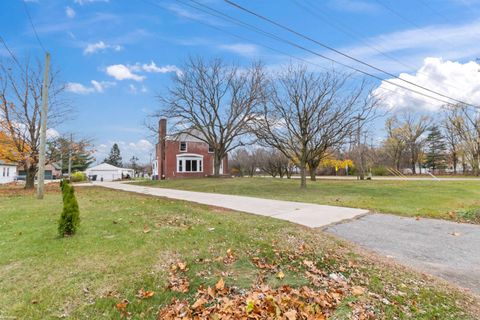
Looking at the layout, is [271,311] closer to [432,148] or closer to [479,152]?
[479,152]

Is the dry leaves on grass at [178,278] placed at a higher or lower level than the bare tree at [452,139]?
lower

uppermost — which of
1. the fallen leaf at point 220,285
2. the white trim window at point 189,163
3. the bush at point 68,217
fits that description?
the white trim window at point 189,163

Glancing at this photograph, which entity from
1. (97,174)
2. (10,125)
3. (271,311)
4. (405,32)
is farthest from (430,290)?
(97,174)

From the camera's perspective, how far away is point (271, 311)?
2523mm

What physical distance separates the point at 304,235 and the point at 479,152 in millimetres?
48173

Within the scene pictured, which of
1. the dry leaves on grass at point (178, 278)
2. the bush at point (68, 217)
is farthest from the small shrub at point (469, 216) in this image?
the bush at point (68, 217)

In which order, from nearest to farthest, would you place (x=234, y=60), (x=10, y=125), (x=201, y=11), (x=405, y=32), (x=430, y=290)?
1. (x=430, y=290)
2. (x=201, y=11)
3. (x=405, y=32)
4. (x=10, y=125)
5. (x=234, y=60)

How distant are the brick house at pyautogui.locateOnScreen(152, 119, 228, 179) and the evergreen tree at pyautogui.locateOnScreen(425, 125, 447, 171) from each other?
4048 centimetres

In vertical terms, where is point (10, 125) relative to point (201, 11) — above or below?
below

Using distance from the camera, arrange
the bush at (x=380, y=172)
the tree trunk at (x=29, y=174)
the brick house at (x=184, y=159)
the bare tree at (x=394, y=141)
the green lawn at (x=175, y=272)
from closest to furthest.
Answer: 1. the green lawn at (x=175, y=272)
2. the tree trunk at (x=29, y=174)
3. the brick house at (x=184, y=159)
4. the bush at (x=380, y=172)
5. the bare tree at (x=394, y=141)

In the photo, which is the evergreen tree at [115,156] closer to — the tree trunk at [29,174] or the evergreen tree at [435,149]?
the tree trunk at [29,174]

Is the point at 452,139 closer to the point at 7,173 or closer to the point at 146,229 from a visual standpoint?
the point at 146,229

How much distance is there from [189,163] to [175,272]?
31.4 meters

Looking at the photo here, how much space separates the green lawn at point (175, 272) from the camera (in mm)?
2725
